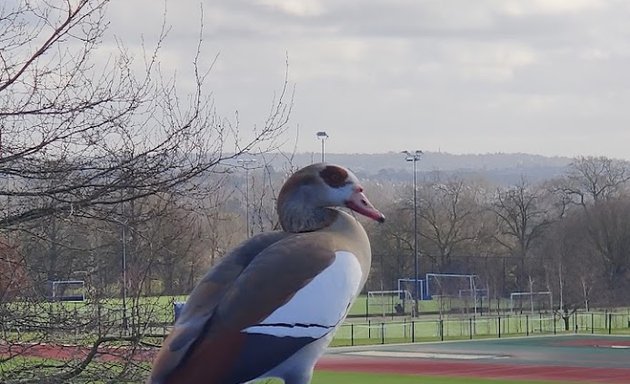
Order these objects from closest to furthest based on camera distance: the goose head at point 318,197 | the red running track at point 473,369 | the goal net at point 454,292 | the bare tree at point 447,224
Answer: the goose head at point 318,197 < the red running track at point 473,369 < the goal net at point 454,292 < the bare tree at point 447,224

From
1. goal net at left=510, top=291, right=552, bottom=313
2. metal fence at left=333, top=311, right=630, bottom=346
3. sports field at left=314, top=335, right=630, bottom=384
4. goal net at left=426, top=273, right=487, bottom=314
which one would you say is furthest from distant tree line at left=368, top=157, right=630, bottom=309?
sports field at left=314, top=335, right=630, bottom=384

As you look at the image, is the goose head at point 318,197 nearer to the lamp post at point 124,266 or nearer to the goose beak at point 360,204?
the goose beak at point 360,204

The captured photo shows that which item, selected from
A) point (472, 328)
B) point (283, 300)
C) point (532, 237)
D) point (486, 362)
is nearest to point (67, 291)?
point (283, 300)

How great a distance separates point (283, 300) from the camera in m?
3.16

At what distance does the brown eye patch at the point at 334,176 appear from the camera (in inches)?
134

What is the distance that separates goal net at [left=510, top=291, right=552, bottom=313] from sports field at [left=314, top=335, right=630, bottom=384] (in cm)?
2003

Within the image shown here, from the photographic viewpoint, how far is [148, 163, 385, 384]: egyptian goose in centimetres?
312

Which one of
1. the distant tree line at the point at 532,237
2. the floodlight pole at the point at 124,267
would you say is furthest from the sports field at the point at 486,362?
the distant tree line at the point at 532,237

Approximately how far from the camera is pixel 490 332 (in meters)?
46.9

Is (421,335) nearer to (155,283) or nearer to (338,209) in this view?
(155,283)

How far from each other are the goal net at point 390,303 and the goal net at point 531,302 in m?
5.66

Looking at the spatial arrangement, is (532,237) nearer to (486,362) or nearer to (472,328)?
(472,328)

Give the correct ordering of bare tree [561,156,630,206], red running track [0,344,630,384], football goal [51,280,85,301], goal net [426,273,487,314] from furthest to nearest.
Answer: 1. bare tree [561,156,630,206]
2. goal net [426,273,487,314]
3. red running track [0,344,630,384]
4. football goal [51,280,85,301]

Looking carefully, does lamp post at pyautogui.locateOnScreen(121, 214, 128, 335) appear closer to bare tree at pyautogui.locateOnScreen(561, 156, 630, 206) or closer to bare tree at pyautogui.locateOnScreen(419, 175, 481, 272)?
bare tree at pyautogui.locateOnScreen(419, 175, 481, 272)
